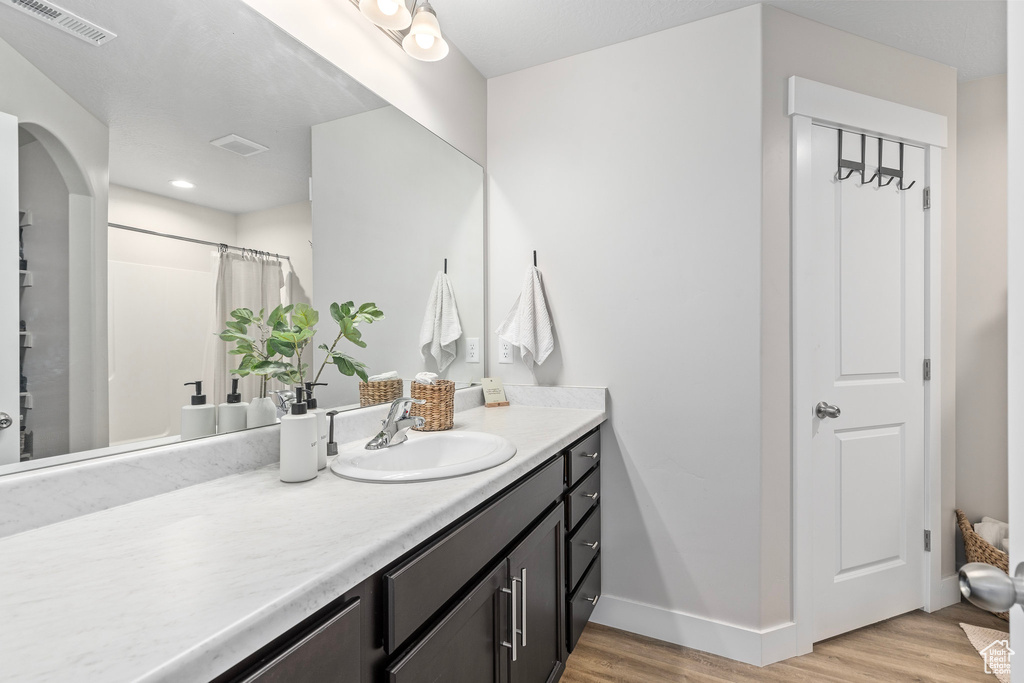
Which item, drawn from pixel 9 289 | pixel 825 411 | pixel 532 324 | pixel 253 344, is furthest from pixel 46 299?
pixel 825 411

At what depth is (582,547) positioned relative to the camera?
1.67 meters

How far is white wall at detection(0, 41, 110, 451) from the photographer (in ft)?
2.70

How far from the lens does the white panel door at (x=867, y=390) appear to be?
6.11ft

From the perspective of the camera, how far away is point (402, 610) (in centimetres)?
76

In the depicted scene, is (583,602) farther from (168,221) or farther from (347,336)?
(168,221)

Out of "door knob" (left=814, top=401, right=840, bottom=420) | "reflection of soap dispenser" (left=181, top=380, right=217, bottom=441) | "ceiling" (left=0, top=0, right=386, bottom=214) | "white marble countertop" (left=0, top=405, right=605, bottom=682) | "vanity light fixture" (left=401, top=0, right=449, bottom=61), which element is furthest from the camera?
"door knob" (left=814, top=401, right=840, bottom=420)

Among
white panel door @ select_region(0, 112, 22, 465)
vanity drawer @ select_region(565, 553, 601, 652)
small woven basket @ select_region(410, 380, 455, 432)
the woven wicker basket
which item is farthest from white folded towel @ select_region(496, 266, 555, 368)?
the woven wicker basket

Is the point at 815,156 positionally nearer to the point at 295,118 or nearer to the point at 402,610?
the point at 295,118

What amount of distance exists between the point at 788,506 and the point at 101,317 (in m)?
2.10

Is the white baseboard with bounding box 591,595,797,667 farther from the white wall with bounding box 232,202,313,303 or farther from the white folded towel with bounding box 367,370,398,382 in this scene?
the white wall with bounding box 232,202,313,303

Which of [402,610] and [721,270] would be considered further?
[721,270]

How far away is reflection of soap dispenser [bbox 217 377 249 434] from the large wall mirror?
2 centimetres

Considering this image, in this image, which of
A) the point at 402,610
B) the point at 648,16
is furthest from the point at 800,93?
the point at 402,610

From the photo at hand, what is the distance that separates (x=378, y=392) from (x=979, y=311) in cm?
266
